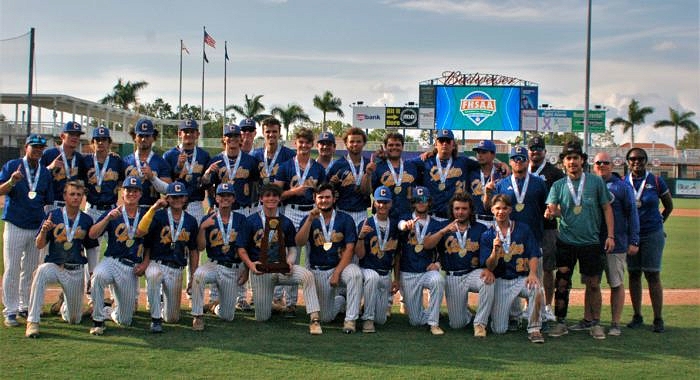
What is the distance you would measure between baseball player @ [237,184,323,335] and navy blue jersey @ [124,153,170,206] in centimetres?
119

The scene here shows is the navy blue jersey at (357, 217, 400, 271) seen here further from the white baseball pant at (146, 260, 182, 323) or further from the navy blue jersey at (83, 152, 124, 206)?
the navy blue jersey at (83, 152, 124, 206)

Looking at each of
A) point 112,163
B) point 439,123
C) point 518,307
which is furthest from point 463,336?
point 439,123

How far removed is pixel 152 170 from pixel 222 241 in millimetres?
1225

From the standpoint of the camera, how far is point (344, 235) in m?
6.86

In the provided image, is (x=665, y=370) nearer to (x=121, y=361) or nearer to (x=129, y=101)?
(x=121, y=361)

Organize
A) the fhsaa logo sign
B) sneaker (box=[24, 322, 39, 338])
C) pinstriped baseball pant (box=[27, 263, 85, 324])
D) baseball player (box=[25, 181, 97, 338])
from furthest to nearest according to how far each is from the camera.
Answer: the fhsaa logo sign
baseball player (box=[25, 181, 97, 338])
pinstriped baseball pant (box=[27, 263, 85, 324])
sneaker (box=[24, 322, 39, 338])

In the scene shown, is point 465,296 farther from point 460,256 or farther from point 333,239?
point 333,239

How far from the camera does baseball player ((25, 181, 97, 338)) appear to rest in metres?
6.23

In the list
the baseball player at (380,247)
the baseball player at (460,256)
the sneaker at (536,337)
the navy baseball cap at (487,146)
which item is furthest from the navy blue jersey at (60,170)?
the sneaker at (536,337)

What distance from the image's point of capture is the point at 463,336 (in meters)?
6.39

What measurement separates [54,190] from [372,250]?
3529 mm

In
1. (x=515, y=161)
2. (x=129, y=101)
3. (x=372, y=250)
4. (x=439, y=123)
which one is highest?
(x=129, y=101)

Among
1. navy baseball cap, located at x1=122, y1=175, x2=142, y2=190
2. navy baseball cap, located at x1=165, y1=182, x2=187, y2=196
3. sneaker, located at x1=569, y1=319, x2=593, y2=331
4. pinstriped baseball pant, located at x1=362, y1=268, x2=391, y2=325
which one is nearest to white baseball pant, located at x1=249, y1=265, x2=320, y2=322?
pinstriped baseball pant, located at x1=362, y1=268, x2=391, y2=325

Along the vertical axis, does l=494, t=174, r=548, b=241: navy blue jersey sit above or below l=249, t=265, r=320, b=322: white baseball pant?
above
